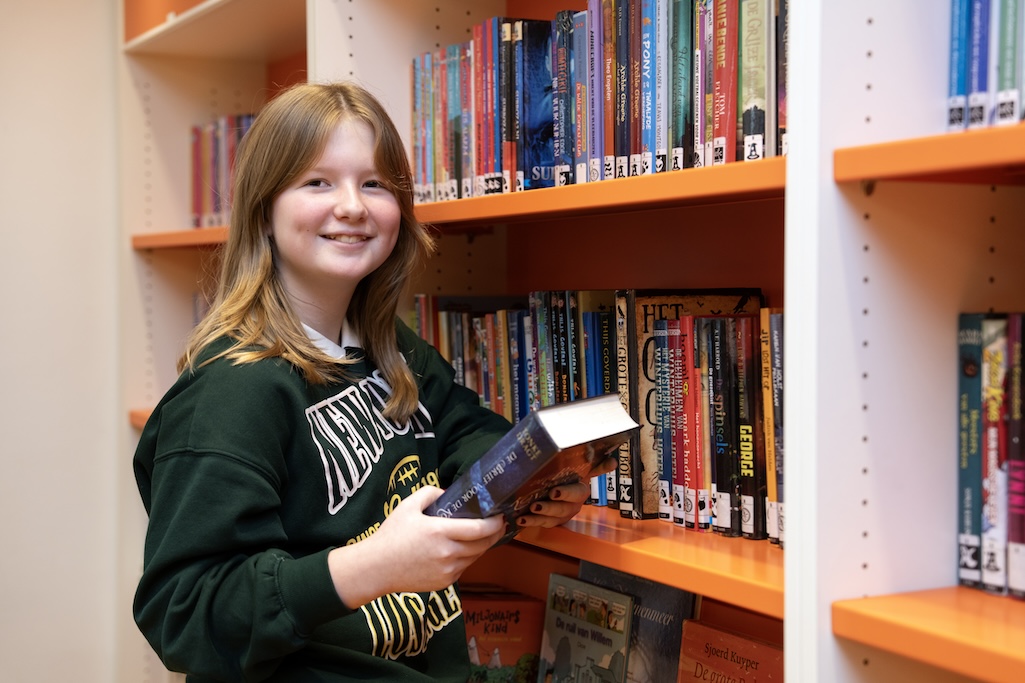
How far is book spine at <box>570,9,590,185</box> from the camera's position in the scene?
4.54 feet

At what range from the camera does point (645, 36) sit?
1.28m

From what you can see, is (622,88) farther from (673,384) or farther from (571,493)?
(571,493)

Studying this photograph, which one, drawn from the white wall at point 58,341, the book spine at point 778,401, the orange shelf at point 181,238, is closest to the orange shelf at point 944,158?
the book spine at point 778,401

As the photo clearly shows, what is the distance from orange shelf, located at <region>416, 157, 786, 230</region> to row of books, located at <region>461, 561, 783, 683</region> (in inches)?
23.4

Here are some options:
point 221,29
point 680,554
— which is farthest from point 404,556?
point 221,29

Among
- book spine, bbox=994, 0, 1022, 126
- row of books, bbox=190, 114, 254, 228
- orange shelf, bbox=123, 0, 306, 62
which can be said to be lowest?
book spine, bbox=994, 0, 1022, 126

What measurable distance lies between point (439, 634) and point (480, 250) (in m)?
0.79

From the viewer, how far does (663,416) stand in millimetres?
1326

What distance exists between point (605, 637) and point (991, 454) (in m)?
0.79

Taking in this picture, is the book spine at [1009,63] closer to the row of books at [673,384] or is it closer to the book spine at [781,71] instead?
the book spine at [781,71]

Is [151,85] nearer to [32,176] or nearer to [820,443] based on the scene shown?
[32,176]

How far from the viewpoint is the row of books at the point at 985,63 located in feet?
3.03

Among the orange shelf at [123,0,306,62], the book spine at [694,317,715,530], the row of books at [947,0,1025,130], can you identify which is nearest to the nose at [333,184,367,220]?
the book spine at [694,317,715,530]

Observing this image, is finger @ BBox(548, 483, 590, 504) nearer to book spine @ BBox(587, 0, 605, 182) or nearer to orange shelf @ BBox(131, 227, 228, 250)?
book spine @ BBox(587, 0, 605, 182)
